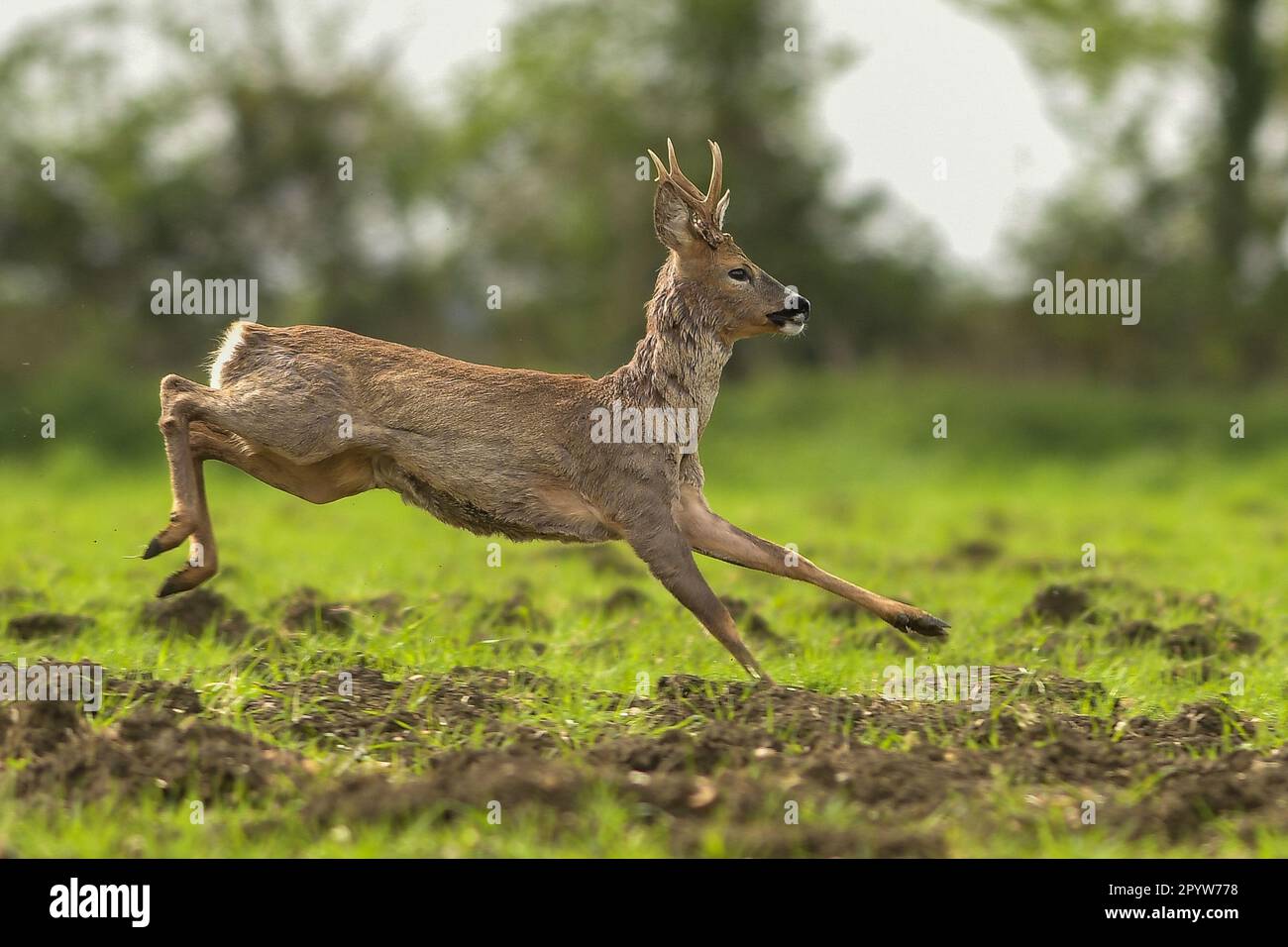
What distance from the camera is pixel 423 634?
7.23 metres

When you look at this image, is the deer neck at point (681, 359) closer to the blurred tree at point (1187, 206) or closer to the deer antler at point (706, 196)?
the deer antler at point (706, 196)

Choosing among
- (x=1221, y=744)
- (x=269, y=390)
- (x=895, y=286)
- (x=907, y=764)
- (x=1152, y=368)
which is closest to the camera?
(x=907, y=764)

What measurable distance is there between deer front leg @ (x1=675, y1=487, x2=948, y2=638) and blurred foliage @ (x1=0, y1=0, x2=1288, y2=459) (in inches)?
514

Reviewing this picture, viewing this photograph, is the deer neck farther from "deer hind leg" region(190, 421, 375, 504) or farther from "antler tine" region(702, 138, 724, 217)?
"deer hind leg" region(190, 421, 375, 504)

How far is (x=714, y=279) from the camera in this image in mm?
6887

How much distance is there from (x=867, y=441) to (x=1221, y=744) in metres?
12.5

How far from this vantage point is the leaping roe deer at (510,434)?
6.43 metres

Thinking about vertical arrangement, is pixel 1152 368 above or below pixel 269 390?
above

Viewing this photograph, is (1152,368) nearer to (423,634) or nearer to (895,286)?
(895,286)

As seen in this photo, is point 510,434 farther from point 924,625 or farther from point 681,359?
point 924,625

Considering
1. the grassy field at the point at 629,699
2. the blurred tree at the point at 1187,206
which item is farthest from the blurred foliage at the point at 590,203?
the grassy field at the point at 629,699

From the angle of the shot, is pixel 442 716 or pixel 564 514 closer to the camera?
pixel 442 716

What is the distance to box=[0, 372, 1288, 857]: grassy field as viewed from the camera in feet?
14.7
